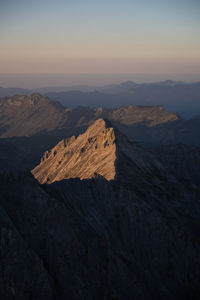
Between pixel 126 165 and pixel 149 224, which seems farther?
pixel 126 165

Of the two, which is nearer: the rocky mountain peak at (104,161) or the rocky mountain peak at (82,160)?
the rocky mountain peak at (104,161)

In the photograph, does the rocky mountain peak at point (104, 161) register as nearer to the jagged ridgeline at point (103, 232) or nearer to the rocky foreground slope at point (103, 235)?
the jagged ridgeline at point (103, 232)

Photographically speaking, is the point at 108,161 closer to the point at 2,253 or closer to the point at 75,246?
the point at 75,246

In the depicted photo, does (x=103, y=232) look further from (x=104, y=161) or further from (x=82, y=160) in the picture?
(x=82, y=160)

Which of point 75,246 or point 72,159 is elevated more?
point 75,246

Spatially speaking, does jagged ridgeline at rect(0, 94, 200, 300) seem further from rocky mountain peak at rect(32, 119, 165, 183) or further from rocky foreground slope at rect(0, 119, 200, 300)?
rocky mountain peak at rect(32, 119, 165, 183)

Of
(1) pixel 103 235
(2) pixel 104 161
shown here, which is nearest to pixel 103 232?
(1) pixel 103 235

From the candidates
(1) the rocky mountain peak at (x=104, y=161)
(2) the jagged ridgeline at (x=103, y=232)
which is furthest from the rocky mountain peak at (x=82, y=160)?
(2) the jagged ridgeline at (x=103, y=232)

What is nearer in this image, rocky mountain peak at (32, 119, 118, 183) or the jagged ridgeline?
the jagged ridgeline

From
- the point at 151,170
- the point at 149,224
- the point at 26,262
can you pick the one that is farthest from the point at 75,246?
the point at 151,170

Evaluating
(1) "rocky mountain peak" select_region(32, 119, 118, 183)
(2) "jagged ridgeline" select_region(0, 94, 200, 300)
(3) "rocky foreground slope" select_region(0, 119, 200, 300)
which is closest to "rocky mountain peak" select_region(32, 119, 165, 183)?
(1) "rocky mountain peak" select_region(32, 119, 118, 183)

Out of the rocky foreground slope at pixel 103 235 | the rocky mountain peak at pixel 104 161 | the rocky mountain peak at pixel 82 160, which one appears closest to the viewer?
the rocky foreground slope at pixel 103 235
